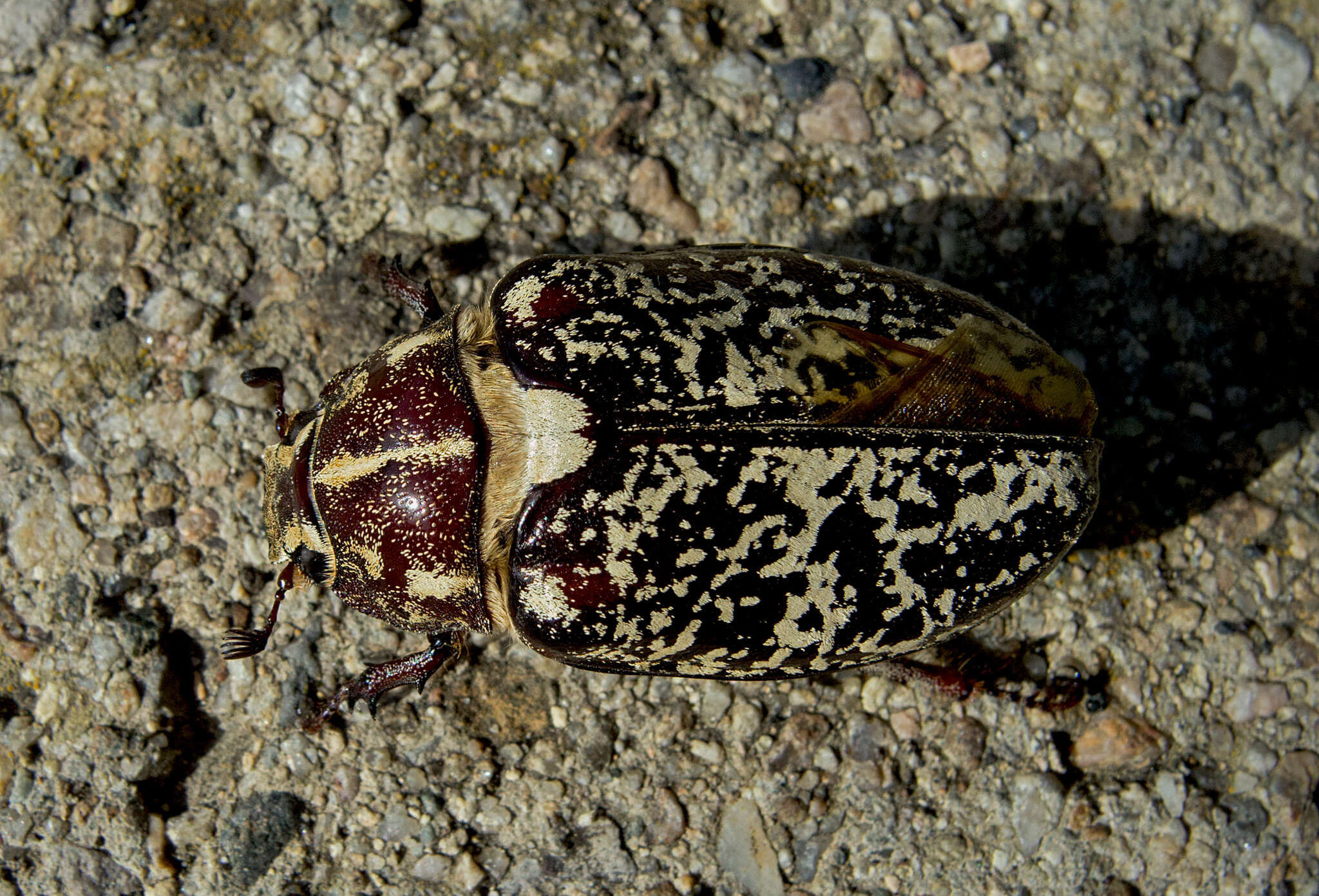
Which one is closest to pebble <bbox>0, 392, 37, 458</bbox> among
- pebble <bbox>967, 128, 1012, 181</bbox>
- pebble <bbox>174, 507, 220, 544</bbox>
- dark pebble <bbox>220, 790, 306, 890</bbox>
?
pebble <bbox>174, 507, 220, 544</bbox>

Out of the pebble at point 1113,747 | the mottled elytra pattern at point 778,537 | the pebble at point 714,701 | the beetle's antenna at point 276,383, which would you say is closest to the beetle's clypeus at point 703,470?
the mottled elytra pattern at point 778,537

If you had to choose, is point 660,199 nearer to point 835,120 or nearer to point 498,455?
point 835,120

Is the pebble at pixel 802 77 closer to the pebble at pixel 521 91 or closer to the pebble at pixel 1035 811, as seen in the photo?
the pebble at pixel 521 91

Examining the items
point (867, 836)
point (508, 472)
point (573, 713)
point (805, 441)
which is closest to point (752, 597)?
point (805, 441)

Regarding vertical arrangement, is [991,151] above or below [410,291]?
above

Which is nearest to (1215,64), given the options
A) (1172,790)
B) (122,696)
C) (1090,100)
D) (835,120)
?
(1090,100)

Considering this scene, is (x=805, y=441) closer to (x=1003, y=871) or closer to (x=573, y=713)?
(x=573, y=713)
